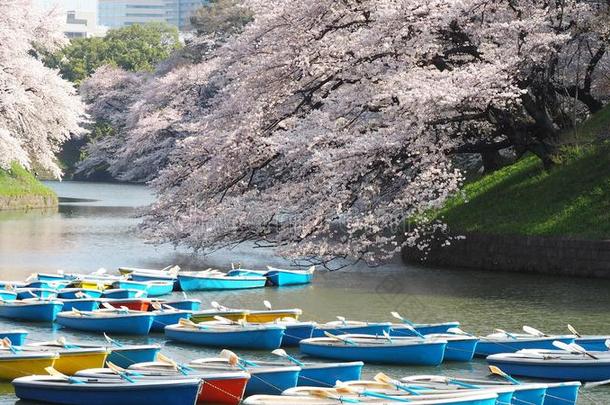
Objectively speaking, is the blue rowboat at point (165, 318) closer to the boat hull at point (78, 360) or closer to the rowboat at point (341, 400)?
the boat hull at point (78, 360)

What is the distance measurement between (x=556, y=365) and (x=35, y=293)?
10.7 metres

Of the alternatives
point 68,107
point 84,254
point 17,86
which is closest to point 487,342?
point 84,254

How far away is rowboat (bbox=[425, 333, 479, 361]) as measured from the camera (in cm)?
1691

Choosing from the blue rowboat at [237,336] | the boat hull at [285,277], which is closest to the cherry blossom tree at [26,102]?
the boat hull at [285,277]

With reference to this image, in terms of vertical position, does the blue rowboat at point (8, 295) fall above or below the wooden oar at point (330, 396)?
below

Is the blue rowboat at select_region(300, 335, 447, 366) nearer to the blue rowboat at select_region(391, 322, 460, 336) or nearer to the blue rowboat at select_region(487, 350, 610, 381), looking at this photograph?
the blue rowboat at select_region(391, 322, 460, 336)

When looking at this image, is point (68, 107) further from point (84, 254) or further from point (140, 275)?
point (140, 275)

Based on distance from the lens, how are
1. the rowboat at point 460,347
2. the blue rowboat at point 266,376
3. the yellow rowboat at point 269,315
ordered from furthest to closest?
the yellow rowboat at point 269,315, the rowboat at point 460,347, the blue rowboat at point 266,376

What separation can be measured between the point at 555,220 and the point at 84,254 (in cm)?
1259

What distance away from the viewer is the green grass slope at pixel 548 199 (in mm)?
25484

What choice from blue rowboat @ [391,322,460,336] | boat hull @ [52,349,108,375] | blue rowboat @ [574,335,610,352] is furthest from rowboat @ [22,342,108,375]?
blue rowboat @ [574,335,610,352]

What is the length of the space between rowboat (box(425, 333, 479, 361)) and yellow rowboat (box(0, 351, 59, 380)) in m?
5.23

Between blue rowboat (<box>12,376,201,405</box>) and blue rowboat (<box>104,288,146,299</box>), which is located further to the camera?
blue rowboat (<box>104,288,146,299</box>)

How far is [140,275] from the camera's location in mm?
25266
